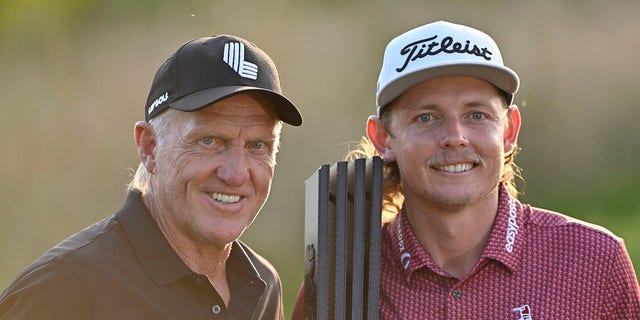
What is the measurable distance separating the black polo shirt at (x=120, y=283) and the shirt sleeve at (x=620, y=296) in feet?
3.72

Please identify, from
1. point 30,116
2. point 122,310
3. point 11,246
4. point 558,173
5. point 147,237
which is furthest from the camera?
point 558,173

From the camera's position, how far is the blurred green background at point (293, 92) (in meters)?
12.0

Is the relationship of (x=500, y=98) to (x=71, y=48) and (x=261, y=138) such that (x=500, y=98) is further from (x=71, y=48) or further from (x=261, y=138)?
(x=71, y=48)

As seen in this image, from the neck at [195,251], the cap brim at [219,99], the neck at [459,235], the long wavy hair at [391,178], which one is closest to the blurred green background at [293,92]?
the long wavy hair at [391,178]

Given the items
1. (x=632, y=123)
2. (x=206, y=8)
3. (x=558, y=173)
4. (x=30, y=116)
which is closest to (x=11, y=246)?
(x=30, y=116)

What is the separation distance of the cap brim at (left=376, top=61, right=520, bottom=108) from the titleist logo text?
46 mm

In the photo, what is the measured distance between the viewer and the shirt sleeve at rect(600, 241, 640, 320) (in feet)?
10.7

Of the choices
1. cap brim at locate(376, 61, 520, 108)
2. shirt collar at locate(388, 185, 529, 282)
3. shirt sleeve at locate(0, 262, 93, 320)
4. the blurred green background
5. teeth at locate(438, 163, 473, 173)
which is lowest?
shirt sleeve at locate(0, 262, 93, 320)

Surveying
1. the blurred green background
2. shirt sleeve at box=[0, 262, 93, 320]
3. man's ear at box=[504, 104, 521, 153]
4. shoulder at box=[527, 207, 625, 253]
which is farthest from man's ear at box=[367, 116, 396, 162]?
the blurred green background

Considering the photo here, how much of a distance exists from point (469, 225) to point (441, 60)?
572 mm

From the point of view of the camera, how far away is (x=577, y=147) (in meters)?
14.3

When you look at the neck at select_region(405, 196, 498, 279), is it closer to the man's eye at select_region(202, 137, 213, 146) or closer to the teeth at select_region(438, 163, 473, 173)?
the teeth at select_region(438, 163, 473, 173)

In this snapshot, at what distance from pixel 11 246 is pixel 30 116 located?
186 cm

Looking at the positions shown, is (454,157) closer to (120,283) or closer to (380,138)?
(380,138)
